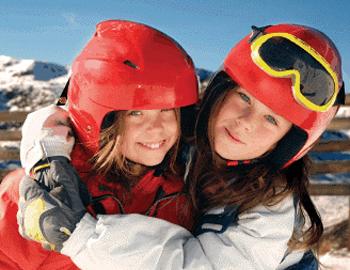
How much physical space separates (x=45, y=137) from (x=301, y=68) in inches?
45.2

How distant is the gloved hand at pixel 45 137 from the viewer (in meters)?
2.22

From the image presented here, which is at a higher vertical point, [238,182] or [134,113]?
[134,113]

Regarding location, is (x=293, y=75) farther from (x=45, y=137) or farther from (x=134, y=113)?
(x=45, y=137)

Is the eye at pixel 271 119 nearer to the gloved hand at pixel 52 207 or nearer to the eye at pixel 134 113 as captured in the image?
the eye at pixel 134 113

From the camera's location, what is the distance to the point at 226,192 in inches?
96.3

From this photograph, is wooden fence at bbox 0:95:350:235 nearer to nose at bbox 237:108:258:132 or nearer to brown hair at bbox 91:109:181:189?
nose at bbox 237:108:258:132

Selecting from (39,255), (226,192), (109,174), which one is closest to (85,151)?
(109,174)

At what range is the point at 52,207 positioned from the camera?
1.99 meters

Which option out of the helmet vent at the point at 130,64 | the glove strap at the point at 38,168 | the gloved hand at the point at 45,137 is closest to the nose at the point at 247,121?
the helmet vent at the point at 130,64

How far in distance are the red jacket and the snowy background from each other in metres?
3.14

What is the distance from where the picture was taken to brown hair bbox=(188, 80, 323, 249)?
2408 millimetres

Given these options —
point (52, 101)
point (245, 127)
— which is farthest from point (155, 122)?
point (52, 101)

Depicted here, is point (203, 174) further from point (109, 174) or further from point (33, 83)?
point (33, 83)

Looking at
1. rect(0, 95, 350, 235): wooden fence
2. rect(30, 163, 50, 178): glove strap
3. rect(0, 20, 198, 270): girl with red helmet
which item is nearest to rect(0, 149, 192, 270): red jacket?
rect(0, 20, 198, 270): girl with red helmet
